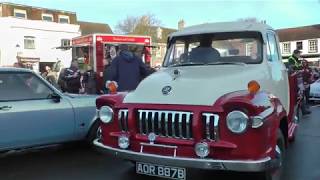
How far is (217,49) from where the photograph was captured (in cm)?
693

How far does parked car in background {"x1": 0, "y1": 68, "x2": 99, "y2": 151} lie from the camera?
7.11m

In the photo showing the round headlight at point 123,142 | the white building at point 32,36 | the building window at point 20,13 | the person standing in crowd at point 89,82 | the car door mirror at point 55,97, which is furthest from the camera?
the building window at point 20,13

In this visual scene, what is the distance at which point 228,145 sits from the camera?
4.99m

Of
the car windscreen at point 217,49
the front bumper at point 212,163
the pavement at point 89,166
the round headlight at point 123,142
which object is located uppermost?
the car windscreen at point 217,49

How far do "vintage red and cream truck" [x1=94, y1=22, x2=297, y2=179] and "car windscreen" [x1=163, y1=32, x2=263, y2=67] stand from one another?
0.02 meters

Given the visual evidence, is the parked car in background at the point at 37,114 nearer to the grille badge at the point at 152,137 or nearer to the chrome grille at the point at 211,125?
the grille badge at the point at 152,137

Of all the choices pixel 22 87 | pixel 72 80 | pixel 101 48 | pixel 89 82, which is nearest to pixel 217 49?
pixel 22 87

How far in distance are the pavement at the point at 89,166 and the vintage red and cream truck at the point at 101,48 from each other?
9.01m

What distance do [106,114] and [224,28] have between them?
233 cm

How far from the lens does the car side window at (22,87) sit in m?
7.30

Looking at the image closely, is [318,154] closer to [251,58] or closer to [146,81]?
[251,58]

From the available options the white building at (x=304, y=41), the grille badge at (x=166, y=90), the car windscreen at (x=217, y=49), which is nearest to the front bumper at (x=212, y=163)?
the grille badge at (x=166, y=90)

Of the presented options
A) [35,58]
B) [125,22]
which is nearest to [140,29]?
[125,22]

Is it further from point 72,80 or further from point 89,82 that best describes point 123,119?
point 89,82
